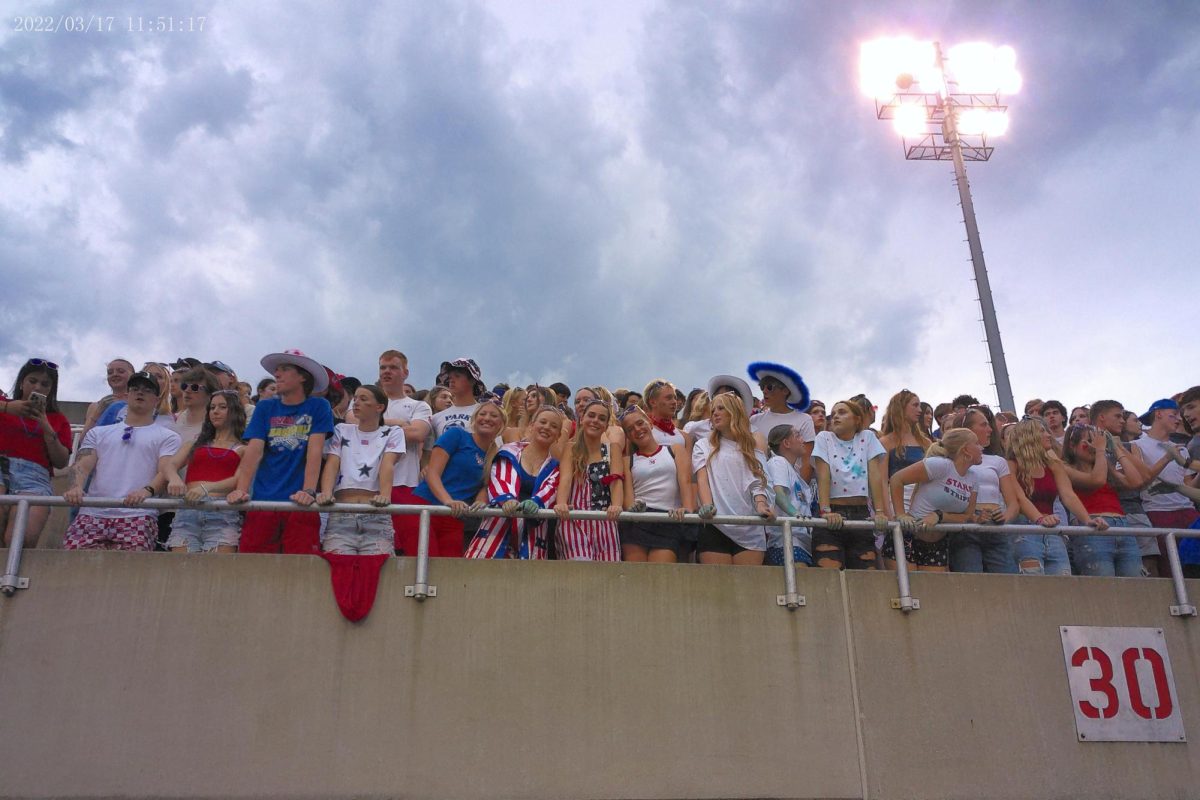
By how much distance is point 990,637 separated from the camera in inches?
260

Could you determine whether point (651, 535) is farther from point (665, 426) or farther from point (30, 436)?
point (30, 436)

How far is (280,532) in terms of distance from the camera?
6.41 metres

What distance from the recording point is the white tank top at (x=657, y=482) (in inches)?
268

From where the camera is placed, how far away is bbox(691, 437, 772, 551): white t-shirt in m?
6.71

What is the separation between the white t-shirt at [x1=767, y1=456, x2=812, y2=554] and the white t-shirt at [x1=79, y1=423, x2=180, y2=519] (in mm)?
4152

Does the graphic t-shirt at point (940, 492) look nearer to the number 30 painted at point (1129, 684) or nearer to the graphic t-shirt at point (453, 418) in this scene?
the number 30 painted at point (1129, 684)

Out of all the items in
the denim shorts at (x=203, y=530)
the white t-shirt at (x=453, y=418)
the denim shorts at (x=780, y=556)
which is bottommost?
the denim shorts at (x=780, y=556)

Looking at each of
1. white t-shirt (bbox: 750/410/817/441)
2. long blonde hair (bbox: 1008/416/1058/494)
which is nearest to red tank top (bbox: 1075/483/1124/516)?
long blonde hair (bbox: 1008/416/1058/494)

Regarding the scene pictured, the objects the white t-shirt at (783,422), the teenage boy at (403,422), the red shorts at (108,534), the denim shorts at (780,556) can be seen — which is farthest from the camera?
the white t-shirt at (783,422)

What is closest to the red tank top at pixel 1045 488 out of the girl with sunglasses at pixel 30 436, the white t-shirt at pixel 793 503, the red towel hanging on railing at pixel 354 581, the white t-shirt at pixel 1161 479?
the white t-shirt at pixel 1161 479

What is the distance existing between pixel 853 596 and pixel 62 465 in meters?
5.55

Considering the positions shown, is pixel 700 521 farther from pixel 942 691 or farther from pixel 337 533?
pixel 337 533

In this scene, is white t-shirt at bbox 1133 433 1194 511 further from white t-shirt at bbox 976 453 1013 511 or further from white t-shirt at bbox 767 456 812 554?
white t-shirt at bbox 767 456 812 554

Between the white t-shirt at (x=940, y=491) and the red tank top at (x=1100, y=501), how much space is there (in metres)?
1.22
